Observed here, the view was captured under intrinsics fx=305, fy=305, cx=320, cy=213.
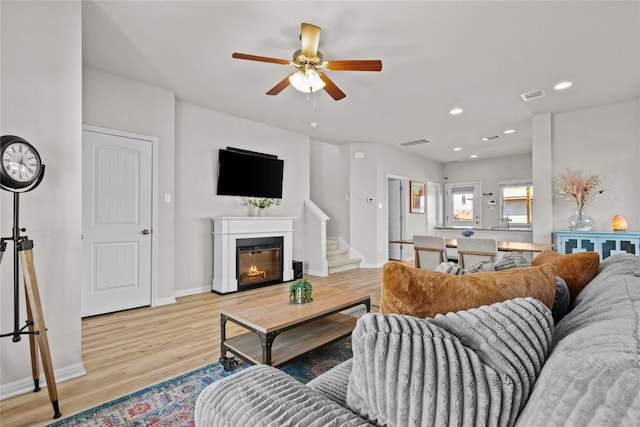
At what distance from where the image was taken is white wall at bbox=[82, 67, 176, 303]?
3238 mm

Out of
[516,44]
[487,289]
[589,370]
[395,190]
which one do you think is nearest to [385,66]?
[516,44]

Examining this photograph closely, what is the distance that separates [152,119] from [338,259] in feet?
13.1

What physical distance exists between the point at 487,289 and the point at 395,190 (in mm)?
7006

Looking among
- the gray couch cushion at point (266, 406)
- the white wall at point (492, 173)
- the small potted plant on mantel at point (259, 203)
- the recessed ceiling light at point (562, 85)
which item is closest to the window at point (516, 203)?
the white wall at point (492, 173)

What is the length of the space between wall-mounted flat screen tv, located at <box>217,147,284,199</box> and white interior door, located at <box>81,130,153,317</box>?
1.04 metres

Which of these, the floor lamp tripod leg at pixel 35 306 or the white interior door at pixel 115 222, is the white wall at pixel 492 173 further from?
the floor lamp tripod leg at pixel 35 306

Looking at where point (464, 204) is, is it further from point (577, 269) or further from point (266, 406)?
point (266, 406)

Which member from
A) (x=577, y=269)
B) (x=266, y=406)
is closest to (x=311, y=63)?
(x=577, y=269)

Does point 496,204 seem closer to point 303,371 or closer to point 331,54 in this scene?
point 331,54

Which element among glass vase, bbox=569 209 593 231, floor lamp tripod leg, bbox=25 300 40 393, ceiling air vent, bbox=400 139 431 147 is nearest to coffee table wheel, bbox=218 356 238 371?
floor lamp tripod leg, bbox=25 300 40 393

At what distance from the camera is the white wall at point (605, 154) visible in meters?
4.09

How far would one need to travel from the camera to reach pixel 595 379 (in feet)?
1.46

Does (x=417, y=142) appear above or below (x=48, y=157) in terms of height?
above

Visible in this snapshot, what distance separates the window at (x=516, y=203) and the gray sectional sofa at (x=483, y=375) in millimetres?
8102
